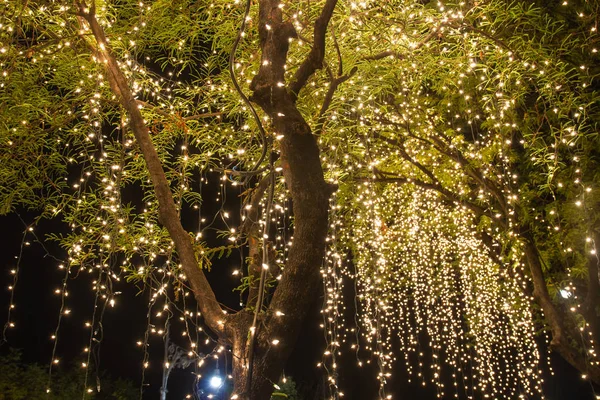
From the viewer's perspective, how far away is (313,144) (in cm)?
221

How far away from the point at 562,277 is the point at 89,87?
5.05 m

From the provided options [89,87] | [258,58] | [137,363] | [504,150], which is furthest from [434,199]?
[137,363]

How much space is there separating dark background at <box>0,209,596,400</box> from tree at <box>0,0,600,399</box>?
0.74 m

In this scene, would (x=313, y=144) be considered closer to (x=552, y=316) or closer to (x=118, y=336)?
(x=552, y=316)

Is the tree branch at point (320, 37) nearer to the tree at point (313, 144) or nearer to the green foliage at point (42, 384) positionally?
the tree at point (313, 144)

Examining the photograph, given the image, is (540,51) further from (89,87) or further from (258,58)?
(89,87)

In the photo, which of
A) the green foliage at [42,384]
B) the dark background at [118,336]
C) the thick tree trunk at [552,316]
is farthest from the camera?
the dark background at [118,336]

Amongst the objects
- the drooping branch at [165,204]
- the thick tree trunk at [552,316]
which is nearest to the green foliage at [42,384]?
the drooping branch at [165,204]

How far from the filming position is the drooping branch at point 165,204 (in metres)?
2.53

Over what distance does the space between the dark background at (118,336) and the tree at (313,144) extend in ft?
2.41

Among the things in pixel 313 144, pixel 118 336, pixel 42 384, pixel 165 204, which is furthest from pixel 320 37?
pixel 118 336

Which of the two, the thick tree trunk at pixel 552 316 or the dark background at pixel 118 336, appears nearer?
the thick tree trunk at pixel 552 316

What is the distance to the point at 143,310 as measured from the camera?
6695mm

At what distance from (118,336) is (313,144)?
544cm
